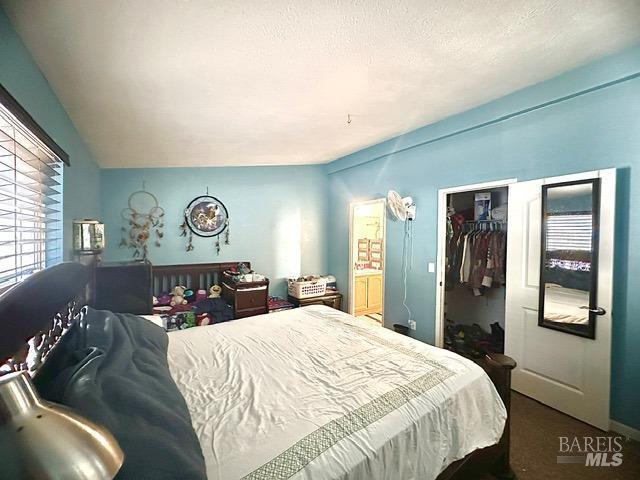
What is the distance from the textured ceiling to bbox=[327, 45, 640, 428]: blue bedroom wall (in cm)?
20

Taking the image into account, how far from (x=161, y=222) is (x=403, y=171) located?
3.22 metres

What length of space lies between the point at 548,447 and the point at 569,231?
1508 mm

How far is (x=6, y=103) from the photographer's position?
3.43 ft

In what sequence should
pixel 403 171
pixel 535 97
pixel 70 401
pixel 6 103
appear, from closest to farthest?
pixel 70 401 → pixel 6 103 → pixel 535 97 → pixel 403 171

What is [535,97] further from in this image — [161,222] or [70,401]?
[161,222]

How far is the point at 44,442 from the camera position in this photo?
284 mm

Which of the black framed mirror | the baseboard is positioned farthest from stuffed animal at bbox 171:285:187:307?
the baseboard

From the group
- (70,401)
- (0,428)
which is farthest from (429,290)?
(0,428)

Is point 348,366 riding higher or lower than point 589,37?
lower

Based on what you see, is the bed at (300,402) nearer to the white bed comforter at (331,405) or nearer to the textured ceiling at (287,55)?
the white bed comforter at (331,405)

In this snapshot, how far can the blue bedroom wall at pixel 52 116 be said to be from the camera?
1.15m

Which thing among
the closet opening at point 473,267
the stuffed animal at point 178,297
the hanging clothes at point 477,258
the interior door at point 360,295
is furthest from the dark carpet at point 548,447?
the stuffed animal at point 178,297

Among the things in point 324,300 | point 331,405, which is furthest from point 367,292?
point 331,405

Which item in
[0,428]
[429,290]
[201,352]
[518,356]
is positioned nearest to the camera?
[0,428]
